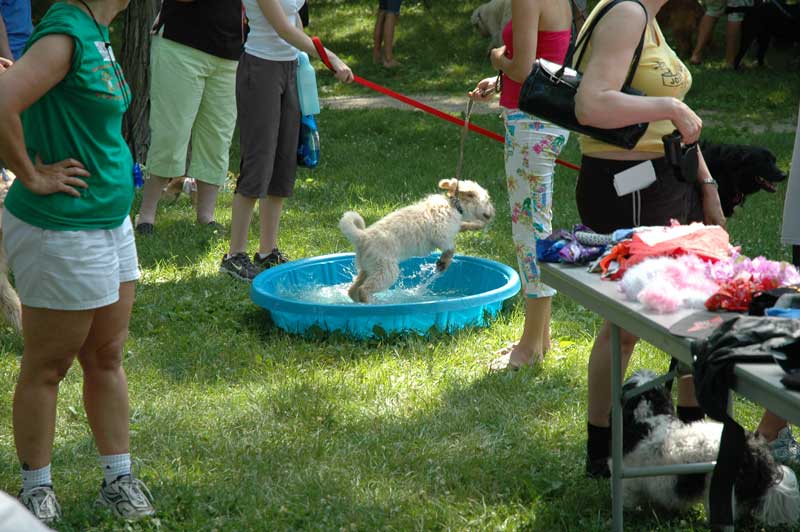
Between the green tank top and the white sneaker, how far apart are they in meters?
1.00

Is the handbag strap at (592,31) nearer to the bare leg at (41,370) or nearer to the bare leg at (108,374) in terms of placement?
the bare leg at (108,374)

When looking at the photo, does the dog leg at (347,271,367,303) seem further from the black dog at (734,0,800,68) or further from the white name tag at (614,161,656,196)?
the black dog at (734,0,800,68)

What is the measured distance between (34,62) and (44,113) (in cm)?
22

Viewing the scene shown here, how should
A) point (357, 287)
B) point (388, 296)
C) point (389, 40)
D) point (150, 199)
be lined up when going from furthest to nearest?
point (389, 40), point (150, 199), point (388, 296), point (357, 287)

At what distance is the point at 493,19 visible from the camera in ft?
55.3

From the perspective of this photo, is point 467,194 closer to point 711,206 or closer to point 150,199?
point 711,206

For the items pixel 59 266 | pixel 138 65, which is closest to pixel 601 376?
pixel 59 266

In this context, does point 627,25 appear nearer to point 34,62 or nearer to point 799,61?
point 34,62

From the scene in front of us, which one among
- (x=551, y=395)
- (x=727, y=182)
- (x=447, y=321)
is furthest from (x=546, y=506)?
(x=447, y=321)

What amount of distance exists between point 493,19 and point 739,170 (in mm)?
13336

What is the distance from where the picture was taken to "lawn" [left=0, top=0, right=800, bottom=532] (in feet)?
12.1

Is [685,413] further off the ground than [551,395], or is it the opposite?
[685,413]

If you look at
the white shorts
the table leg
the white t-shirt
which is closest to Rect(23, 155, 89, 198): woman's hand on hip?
the white shorts

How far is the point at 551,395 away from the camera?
15.4 feet
